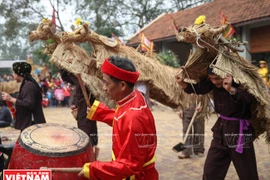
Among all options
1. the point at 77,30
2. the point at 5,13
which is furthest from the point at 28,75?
the point at 5,13

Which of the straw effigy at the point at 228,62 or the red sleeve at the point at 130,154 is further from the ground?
the straw effigy at the point at 228,62

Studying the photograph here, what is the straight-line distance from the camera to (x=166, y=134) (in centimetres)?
806

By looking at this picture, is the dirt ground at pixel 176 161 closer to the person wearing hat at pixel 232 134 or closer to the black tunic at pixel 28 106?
the person wearing hat at pixel 232 134

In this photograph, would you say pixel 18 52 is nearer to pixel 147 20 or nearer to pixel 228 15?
pixel 147 20

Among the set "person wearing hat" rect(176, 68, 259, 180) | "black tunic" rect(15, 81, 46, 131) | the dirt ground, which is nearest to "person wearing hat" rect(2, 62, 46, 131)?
"black tunic" rect(15, 81, 46, 131)

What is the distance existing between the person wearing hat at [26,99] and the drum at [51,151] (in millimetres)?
1645

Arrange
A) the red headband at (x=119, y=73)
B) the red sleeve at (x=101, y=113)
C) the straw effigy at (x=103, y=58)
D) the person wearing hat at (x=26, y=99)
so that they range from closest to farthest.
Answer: the red headband at (x=119, y=73), the red sleeve at (x=101, y=113), the person wearing hat at (x=26, y=99), the straw effigy at (x=103, y=58)

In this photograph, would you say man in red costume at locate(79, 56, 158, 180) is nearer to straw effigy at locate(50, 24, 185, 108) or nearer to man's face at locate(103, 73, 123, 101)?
man's face at locate(103, 73, 123, 101)

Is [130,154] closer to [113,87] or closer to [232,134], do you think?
[113,87]

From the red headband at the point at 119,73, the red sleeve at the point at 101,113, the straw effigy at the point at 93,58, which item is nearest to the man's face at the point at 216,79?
the red sleeve at the point at 101,113

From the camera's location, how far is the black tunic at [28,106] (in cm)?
422

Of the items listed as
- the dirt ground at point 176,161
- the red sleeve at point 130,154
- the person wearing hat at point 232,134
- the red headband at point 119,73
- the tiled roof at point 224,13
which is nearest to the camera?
the red sleeve at point 130,154

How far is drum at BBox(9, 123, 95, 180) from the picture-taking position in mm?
2355

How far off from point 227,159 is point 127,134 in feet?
5.74
